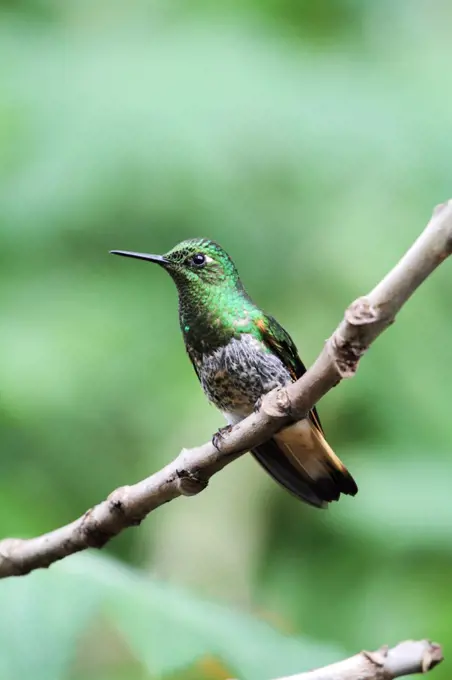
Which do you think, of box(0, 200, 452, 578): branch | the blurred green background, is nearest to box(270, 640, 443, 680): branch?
box(0, 200, 452, 578): branch

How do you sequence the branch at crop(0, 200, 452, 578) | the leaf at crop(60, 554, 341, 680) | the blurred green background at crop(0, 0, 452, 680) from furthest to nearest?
1. the blurred green background at crop(0, 0, 452, 680)
2. the leaf at crop(60, 554, 341, 680)
3. the branch at crop(0, 200, 452, 578)

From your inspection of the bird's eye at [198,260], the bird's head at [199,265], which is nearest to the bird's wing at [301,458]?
the bird's head at [199,265]

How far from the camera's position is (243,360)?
2088 mm

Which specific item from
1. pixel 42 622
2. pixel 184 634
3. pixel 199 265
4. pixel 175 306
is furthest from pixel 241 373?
pixel 175 306

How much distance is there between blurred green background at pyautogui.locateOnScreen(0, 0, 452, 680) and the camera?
2361 mm

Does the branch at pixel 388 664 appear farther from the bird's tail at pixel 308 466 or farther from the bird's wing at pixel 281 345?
the bird's wing at pixel 281 345

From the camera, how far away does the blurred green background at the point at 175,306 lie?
2361 mm

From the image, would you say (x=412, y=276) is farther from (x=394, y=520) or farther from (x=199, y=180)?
(x=199, y=180)

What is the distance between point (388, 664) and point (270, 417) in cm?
35

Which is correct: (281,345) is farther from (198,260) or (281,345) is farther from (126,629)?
(126,629)

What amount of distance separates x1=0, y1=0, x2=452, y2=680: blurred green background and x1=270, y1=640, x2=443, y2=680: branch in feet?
2.65

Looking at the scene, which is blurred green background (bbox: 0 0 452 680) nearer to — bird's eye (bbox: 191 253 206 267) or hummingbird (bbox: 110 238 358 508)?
hummingbird (bbox: 110 238 358 508)

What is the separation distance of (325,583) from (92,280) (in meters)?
2.04

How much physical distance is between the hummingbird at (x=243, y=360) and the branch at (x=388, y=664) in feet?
2.16
